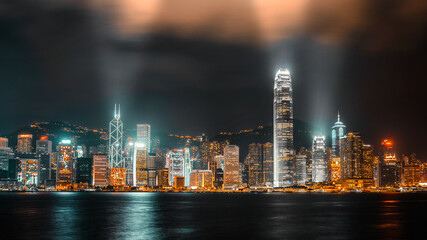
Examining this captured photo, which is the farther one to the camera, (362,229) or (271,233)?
(362,229)

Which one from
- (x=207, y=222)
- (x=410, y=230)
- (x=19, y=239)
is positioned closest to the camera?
(x=19, y=239)

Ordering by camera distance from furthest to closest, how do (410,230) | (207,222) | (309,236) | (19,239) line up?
(207,222) < (410,230) < (309,236) < (19,239)

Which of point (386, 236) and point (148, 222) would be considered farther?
point (148, 222)

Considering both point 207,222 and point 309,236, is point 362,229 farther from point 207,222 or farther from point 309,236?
point 207,222

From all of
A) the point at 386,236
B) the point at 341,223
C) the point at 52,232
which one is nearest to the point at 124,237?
the point at 52,232

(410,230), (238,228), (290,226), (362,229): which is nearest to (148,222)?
(238,228)

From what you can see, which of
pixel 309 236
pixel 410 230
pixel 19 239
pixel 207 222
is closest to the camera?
pixel 19 239

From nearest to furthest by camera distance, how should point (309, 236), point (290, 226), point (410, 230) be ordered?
point (309, 236) → point (410, 230) → point (290, 226)

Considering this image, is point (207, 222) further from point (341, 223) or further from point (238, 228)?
point (341, 223)
